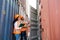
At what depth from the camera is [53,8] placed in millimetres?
538

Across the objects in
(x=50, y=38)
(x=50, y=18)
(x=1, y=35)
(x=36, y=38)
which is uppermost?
(x=50, y=18)

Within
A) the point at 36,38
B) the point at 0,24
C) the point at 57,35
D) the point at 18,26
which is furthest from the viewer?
the point at 36,38

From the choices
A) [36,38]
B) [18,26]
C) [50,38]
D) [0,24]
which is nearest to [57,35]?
[50,38]

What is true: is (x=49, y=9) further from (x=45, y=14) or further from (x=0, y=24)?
(x=0, y=24)

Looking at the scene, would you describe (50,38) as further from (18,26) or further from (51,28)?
(18,26)

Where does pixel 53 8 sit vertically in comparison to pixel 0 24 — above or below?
above

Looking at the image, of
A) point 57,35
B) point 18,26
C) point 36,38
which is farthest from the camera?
point 36,38

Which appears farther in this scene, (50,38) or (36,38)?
(36,38)

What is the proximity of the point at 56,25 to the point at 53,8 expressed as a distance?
0.30 feet

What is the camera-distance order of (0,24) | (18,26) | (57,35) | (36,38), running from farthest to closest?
(36,38)
(18,26)
(0,24)
(57,35)

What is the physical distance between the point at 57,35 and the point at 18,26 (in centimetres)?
189

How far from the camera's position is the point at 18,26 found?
7.75ft

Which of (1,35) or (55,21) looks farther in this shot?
(1,35)

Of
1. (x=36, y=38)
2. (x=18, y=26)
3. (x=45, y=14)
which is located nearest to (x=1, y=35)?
(x=18, y=26)
